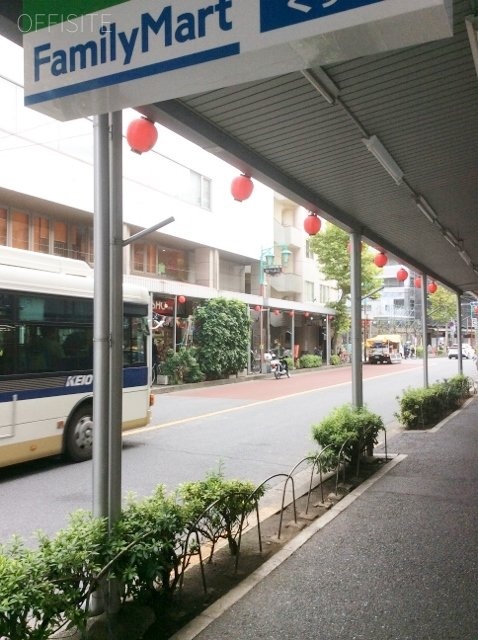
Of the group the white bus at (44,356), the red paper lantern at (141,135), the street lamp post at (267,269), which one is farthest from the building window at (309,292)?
the red paper lantern at (141,135)

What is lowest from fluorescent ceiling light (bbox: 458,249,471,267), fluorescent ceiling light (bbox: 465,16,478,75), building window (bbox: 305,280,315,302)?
fluorescent ceiling light (bbox: 458,249,471,267)

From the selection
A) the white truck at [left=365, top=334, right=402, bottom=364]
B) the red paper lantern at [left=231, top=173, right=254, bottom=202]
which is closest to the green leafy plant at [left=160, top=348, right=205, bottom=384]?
the red paper lantern at [left=231, top=173, right=254, bottom=202]

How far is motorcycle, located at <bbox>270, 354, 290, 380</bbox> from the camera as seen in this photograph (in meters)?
28.6

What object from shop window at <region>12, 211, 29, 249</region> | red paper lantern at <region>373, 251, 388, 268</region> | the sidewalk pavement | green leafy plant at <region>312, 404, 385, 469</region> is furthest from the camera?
shop window at <region>12, 211, 29, 249</region>

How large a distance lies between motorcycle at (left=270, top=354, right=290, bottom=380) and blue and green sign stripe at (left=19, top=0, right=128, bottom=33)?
26.3m

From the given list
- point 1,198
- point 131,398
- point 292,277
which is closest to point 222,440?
point 131,398

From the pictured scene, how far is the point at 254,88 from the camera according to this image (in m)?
4.38

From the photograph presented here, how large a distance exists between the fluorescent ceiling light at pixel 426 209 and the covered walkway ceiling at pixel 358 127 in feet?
0.09

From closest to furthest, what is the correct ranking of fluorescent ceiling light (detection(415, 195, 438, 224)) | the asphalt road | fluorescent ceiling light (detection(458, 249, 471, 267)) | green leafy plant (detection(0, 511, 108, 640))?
green leafy plant (detection(0, 511, 108, 640))
the asphalt road
fluorescent ceiling light (detection(415, 195, 438, 224))
fluorescent ceiling light (detection(458, 249, 471, 267))

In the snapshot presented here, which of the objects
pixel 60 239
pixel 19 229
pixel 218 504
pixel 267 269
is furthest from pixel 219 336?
pixel 218 504

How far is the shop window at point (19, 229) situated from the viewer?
66.1 feet

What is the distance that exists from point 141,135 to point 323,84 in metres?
1.48

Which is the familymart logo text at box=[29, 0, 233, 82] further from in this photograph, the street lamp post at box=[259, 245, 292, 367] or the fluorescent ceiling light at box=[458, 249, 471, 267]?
the street lamp post at box=[259, 245, 292, 367]

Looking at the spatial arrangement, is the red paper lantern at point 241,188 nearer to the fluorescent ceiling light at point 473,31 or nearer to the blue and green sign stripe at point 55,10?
the fluorescent ceiling light at point 473,31
